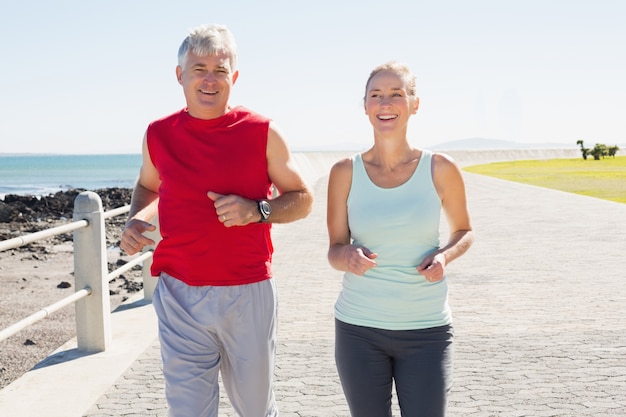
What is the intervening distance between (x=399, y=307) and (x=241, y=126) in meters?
1.01

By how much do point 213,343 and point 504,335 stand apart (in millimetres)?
4311

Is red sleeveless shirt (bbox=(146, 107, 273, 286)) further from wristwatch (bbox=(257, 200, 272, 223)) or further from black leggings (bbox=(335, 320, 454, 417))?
black leggings (bbox=(335, 320, 454, 417))

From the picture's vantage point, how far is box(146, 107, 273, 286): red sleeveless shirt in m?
3.52

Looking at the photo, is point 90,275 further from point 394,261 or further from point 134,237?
point 394,261

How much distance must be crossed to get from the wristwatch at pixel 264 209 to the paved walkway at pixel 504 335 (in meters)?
2.18

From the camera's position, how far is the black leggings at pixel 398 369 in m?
3.19

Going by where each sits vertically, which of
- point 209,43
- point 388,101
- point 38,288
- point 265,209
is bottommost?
point 38,288

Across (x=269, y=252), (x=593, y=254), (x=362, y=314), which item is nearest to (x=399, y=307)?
(x=362, y=314)

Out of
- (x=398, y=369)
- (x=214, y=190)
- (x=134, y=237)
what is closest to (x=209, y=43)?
(x=214, y=190)

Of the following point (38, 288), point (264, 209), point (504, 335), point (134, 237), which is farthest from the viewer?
point (38, 288)

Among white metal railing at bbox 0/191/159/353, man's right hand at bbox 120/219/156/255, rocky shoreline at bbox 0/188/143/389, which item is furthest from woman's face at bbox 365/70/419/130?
rocky shoreline at bbox 0/188/143/389

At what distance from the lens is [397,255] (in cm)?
332

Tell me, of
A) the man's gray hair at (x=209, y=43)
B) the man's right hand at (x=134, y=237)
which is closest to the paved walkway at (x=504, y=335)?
the man's right hand at (x=134, y=237)

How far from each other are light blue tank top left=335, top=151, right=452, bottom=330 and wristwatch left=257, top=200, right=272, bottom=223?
34cm
